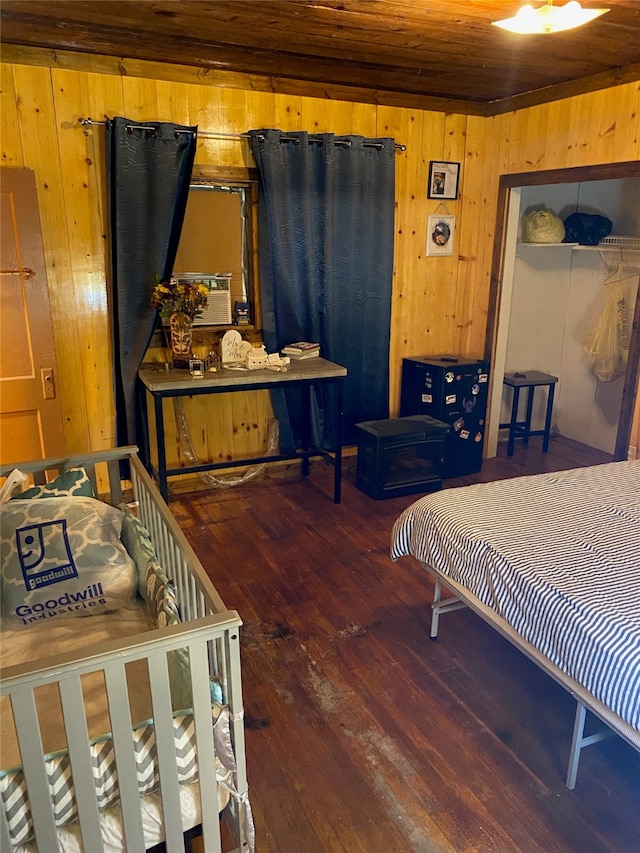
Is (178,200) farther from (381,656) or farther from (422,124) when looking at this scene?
(381,656)

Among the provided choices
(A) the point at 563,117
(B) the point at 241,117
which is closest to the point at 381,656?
(B) the point at 241,117

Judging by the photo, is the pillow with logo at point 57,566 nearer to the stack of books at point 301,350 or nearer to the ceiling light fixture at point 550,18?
the stack of books at point 301,350

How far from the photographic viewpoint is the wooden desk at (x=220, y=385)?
3.37 metres

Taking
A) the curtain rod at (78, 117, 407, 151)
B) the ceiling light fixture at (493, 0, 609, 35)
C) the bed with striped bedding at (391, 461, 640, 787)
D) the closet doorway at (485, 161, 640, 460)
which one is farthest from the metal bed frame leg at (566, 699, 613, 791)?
the curtain rod at (78, 117, 407, 151)

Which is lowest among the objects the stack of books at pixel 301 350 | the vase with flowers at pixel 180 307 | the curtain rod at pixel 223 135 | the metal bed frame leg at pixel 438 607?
the metal bed frame leg at pixel 438 607

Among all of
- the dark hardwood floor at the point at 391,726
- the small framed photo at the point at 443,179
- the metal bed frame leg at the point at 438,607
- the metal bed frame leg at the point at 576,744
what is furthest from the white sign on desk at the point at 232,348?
the metal bed frame leg at the point at 576,744

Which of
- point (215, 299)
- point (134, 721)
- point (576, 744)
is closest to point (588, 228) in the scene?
point (215, 299)

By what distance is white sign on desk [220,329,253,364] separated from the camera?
3.76 meters

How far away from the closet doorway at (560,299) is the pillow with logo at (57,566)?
3510 millimetres

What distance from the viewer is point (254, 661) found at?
2475 mm

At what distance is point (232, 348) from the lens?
3.78 m

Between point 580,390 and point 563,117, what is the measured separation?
222 centimetres

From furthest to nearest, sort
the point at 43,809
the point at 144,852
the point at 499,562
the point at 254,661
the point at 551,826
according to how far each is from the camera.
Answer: the point at 254,661
the point at 499,562
the point at 551,826
the point at 144,852
the point at 43,809

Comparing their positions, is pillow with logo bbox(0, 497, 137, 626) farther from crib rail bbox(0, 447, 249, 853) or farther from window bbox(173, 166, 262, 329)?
window bbox(173, 166, 262, 329)
